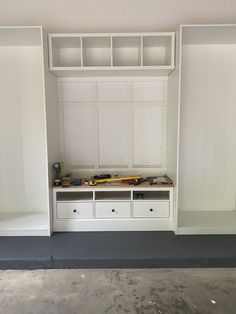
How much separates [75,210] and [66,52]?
6.15ft

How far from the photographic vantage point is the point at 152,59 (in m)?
3.16

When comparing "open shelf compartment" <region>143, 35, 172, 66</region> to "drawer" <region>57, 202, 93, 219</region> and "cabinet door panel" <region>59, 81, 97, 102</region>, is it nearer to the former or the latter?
"cabinet door panel" <region>59, 81, 97, 102</region>

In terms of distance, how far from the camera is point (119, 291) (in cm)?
214

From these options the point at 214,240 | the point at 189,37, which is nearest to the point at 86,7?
the point at 189,37

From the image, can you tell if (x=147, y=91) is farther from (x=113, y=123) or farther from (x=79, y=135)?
(x=79, y=135)

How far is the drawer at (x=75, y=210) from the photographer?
2.94m

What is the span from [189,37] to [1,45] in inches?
84.7

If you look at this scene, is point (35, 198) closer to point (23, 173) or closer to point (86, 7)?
point (23, 173)

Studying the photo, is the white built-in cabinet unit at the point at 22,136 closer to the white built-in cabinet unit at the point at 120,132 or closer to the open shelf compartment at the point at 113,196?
the white built-in cabinet unit at the point at 120,132

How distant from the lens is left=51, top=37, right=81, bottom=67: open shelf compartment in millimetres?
2891

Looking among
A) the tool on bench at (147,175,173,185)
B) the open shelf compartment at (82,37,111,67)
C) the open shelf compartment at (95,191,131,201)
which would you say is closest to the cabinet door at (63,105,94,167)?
the open shelf compartment at (95,191,131,201)

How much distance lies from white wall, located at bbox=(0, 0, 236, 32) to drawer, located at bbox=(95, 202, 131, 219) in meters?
2.01

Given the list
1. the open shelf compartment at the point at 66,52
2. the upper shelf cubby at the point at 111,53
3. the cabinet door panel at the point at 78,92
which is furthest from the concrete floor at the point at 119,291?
the open shelf compartment at the point at 66,52

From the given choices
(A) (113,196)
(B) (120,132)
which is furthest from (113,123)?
(A) (113,196)
